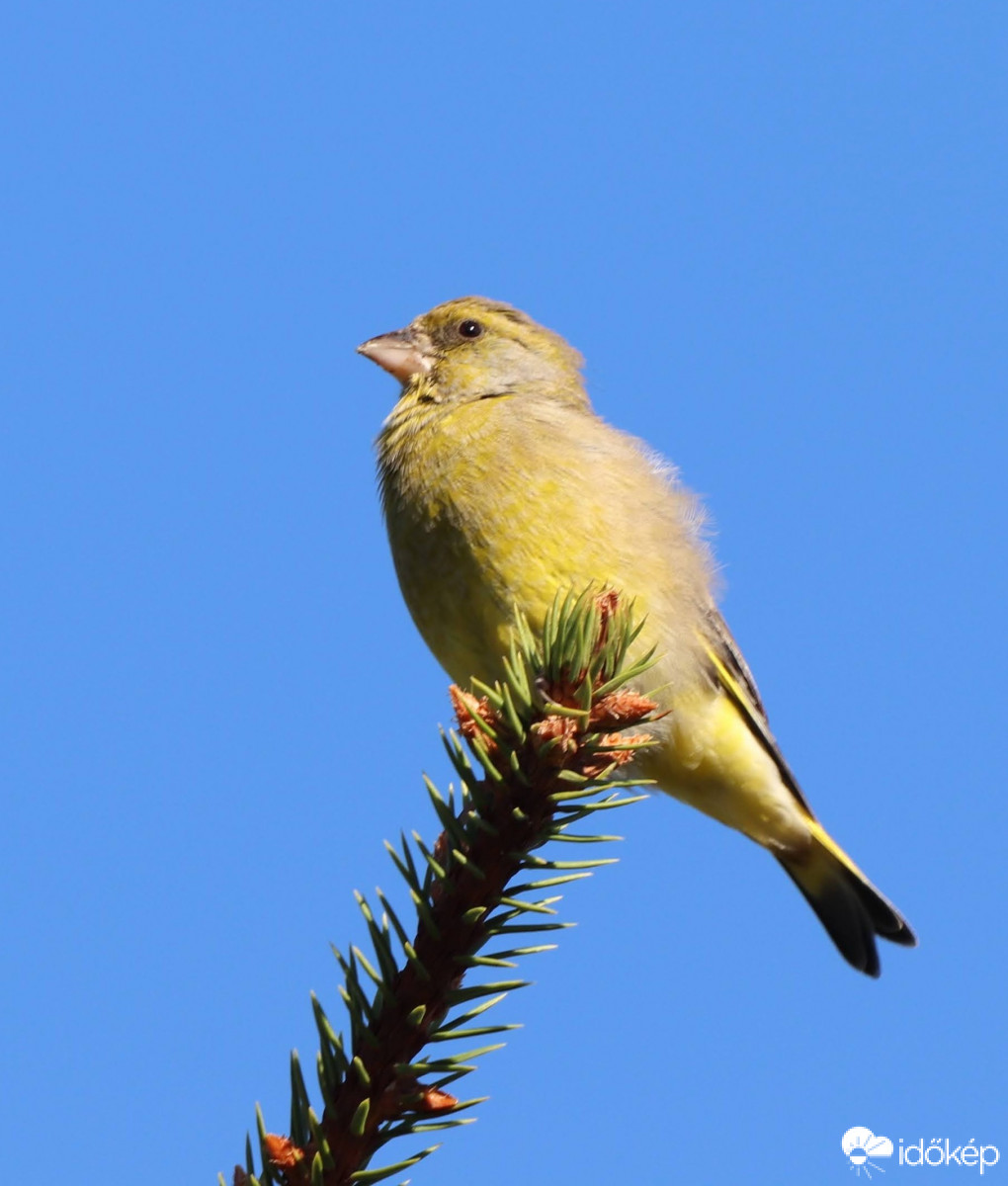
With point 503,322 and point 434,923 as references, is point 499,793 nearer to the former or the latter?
point 434,923

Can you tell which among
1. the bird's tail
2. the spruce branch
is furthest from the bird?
the spruce branch

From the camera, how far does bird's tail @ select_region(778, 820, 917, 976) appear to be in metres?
5.61

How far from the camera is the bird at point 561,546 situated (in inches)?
174

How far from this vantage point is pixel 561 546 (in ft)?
14.4

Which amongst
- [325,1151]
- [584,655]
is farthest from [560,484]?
[325,1151]

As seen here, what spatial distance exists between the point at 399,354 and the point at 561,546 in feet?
5.42

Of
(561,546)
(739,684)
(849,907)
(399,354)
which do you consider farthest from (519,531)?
(849,907)

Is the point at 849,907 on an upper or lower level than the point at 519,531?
lower

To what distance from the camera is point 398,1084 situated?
207 cm

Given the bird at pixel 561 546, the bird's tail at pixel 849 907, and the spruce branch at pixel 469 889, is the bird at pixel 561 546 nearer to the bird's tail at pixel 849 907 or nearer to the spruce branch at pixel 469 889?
the bird's tail at pixel 849 907

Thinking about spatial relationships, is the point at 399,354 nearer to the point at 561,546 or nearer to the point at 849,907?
the point at 561,546

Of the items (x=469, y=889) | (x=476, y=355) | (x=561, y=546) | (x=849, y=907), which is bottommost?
(x=469, y=889)

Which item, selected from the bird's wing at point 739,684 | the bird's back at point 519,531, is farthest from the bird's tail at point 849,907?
the bird's back at point 519,531

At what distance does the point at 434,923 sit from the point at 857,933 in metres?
3.85
